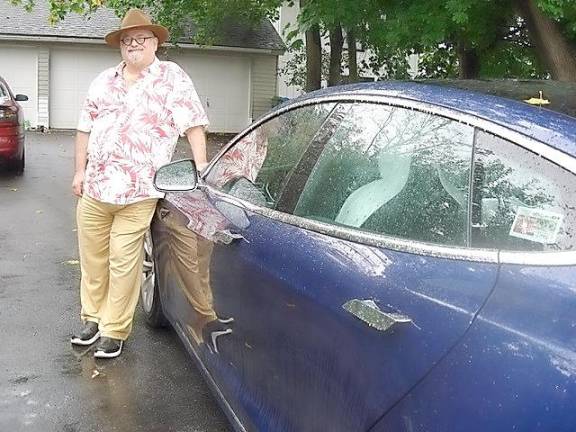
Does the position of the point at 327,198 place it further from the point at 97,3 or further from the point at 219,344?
the point at 97,3

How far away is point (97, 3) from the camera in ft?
48.0

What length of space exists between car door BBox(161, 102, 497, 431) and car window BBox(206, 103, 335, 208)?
11 millimetres

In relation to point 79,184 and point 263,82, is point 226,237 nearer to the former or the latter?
point 79,184

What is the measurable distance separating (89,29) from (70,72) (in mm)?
1416

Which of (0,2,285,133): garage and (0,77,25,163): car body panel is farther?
(0,2,285,133): garage

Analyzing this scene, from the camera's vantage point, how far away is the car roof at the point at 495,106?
1894 mm

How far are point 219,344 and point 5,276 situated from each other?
3.62 metres

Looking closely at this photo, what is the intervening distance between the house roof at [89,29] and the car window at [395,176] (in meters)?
20.9

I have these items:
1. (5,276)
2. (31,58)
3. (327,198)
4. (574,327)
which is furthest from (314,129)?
(31,58)

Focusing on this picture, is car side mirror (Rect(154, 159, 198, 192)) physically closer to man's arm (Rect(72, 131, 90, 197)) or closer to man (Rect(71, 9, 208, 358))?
man (Rect(71, 9, 208, 358))

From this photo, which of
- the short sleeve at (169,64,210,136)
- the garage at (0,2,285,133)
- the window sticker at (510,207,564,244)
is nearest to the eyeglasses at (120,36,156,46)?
the short sleeve at (169,64,210,136)

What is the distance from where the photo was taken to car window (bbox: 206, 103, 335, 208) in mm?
2947

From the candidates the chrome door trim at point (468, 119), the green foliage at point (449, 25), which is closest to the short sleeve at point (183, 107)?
the chrome door trim at point (468, 119)

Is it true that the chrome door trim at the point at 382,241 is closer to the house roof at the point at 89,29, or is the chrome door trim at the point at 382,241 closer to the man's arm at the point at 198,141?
the man's arm at the point at 198,141
